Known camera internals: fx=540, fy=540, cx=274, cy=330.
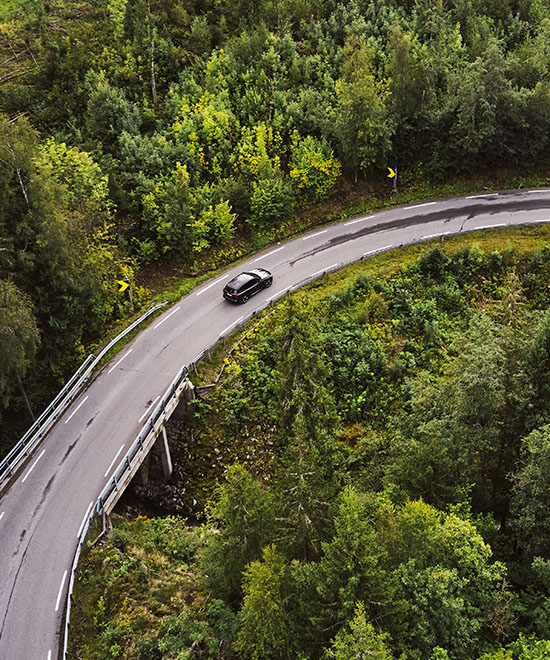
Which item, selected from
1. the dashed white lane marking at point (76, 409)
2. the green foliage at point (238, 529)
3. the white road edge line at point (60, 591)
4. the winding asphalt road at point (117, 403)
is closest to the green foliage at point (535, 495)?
the green foliage at point (238, 529)

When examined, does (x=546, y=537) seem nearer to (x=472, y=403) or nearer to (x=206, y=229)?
(x=472, y=403)

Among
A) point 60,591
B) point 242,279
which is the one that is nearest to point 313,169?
point 242,279

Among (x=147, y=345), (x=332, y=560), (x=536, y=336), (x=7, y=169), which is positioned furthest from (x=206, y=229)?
(x=332, y=560)

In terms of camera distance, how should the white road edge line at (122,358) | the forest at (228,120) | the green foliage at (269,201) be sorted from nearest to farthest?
the white road edge line at (122,358) < the forest at (228,120) < the green foliage at (269,201)

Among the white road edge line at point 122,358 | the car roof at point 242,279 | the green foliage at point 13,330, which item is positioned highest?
the green foliage at point 13,330

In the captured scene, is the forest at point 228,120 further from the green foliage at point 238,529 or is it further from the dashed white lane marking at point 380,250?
the green foliage at point 238,529

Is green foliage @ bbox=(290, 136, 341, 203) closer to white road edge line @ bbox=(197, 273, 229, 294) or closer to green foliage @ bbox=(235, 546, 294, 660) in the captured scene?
white road edge line @ bbox=(197, 273, 229, 294)
